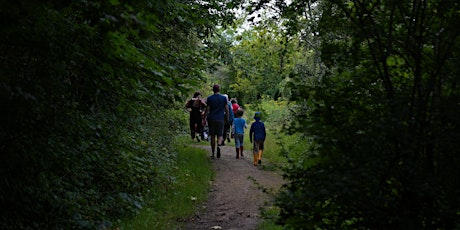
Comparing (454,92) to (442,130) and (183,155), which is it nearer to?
(442,130)

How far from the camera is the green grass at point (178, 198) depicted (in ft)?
22.0

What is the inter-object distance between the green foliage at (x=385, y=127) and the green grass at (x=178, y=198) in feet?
11.0

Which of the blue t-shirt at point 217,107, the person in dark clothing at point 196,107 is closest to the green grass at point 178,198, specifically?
the blue t-shirt at point 217,107

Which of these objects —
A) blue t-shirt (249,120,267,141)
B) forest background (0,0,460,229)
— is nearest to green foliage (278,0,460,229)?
forest background (0,0,460,229)

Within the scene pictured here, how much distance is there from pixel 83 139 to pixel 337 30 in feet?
8.95

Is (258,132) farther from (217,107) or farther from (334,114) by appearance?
(334,114)

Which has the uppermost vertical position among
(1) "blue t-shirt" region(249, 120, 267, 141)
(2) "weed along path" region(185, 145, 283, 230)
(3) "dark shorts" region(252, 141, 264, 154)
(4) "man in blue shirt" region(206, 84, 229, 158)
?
(4) "man in blue shirt" region(206, 84, 229, 158)

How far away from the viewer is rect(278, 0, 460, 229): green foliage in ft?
10.4

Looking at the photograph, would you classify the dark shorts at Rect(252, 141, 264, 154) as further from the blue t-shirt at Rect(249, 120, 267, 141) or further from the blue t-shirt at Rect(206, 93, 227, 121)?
the blue t-shirt at Rect(206, 93, 227, 121)

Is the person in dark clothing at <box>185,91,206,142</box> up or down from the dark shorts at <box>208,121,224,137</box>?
up

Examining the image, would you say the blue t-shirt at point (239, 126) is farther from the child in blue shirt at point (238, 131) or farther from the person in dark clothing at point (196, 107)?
the person in dark clothing at point (196, 107)

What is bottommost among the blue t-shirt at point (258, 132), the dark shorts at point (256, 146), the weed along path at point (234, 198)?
the weed along path at point (234, 198)

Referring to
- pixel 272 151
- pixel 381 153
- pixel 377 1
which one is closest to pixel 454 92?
pixel 381 153

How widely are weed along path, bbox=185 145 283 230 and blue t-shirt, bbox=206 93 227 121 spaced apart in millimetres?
1290
